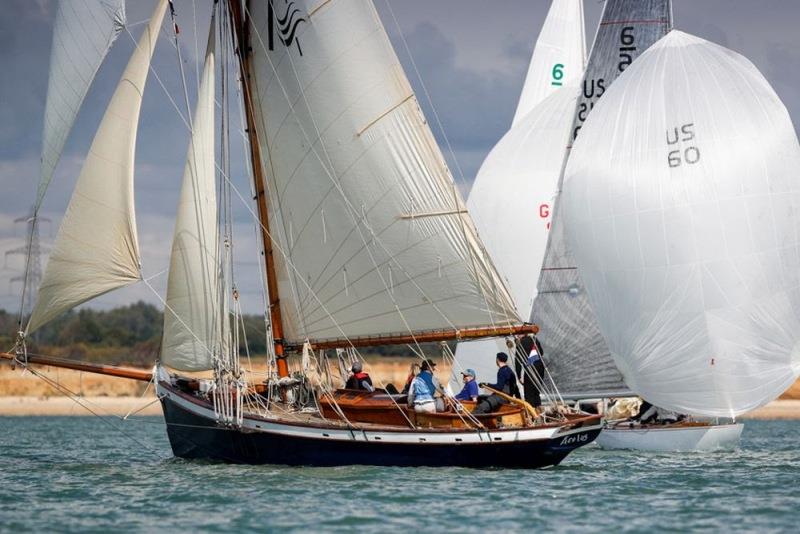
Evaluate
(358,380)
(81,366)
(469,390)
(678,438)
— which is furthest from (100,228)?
(678,438)


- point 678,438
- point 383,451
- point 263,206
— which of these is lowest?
point 678,438

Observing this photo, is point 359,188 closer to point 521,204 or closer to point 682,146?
point 682,146

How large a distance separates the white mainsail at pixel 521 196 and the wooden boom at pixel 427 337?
11010mm

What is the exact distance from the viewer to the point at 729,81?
1502 inches

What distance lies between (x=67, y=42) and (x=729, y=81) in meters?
17.0

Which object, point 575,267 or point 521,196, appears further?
point 521,196

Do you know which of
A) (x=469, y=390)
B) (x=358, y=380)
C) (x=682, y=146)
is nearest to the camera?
(x=469, y=390)

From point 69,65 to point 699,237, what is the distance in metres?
15.9

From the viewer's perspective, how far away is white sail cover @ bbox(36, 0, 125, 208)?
3106 cm

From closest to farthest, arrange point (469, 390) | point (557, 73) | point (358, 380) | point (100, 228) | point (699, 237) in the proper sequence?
1. point (100, 228)
2. point (469, 390)
3. point (358, 380)
4. point (699, 237)
5. point (557, 73)

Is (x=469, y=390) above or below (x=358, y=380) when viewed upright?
below

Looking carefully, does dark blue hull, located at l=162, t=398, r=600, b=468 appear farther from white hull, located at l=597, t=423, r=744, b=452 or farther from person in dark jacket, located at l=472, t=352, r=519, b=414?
white hull, located at l=597, t=423, r=744, b=452

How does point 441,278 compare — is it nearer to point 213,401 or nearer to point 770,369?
point 213,401

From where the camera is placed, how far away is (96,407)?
74500mm
